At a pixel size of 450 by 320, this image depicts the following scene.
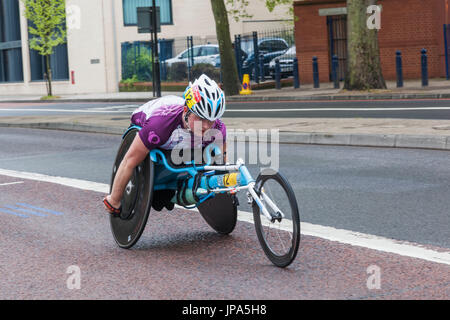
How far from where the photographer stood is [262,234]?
17.8ft

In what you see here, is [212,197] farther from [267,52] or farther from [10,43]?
[10,43]

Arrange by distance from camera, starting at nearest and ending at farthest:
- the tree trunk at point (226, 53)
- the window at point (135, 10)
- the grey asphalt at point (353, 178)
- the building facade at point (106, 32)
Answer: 1. the grey asphalt at point (353, 178)
2. the tree trunk at point (226, 53)
3. the building facade at point (106, 32)
4. the window at point (135, 10)

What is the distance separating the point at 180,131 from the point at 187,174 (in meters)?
0.34

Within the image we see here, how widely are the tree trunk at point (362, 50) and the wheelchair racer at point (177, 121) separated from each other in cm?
1892

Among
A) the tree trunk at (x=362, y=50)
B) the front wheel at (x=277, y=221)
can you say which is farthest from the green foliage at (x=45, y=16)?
the front wheel at (x=277, y=221)

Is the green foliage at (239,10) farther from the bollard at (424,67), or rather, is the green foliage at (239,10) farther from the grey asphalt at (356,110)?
the grey asphalt at (356,110)

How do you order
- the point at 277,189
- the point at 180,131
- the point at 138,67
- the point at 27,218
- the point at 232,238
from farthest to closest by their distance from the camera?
the point at 138,67, the point at 27,218, the point at 232,238, the point at 180,131, the point at 277,189

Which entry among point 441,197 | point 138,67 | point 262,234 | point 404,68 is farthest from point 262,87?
point 262,234

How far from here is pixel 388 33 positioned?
99.5 ft

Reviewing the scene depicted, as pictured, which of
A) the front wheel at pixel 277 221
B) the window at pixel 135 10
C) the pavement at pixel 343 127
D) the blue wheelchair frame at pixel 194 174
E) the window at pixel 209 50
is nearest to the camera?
the front wheel at pixel 277 221

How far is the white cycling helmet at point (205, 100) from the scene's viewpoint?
546 cm

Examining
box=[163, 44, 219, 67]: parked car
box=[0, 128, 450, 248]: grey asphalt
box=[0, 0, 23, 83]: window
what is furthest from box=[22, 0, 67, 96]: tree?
box=[0, 128, 450, 248]: grey asphalt

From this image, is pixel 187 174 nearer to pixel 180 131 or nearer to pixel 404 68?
pixel 180 131

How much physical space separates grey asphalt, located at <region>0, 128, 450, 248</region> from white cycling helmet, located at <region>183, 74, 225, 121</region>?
1.68 meters
